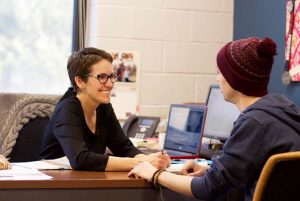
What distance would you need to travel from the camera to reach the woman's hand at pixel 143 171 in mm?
1849

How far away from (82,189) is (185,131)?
108 cm

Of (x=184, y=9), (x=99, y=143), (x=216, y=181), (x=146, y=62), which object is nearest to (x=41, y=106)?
(x=99, y=143)

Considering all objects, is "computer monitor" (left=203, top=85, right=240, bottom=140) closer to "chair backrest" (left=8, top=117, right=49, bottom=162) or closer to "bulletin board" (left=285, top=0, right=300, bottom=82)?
"bulletin board" (left=285, top=0, right=300, bottom=82)

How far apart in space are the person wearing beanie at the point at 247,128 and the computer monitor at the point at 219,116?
1109 mm

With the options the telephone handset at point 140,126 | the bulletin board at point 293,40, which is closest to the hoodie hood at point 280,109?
the bulletin board at point 293,40

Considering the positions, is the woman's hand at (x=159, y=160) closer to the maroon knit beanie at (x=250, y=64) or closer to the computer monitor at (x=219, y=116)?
the maroon knit beanie at (x=250, y=64)

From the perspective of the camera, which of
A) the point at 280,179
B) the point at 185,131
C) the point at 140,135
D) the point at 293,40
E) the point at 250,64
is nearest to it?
the point at 280,179

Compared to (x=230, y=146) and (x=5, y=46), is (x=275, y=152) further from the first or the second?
(x=5, y=46)

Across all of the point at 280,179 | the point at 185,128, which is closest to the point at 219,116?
the point at 185,128

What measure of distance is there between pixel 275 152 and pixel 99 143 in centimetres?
106

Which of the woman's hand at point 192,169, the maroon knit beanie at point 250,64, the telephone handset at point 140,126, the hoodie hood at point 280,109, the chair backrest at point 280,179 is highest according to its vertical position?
the maroon knit beanie at point 250,64

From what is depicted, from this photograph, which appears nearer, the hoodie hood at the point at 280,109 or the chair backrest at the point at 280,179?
the chair backrest at the point at 280,179

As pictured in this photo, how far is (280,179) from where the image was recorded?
4.48ft

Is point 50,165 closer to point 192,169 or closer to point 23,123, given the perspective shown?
point 23,123
